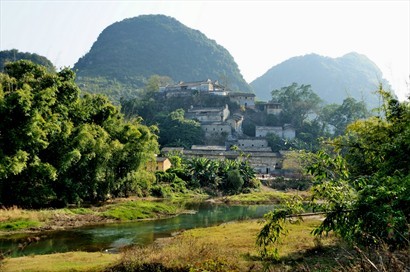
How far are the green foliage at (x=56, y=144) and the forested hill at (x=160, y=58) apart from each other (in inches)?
4544

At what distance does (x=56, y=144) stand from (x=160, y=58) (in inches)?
6031

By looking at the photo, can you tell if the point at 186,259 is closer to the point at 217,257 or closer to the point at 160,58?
the point at 217,257

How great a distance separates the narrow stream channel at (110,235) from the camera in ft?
61.0

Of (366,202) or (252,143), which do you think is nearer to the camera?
(366,202)

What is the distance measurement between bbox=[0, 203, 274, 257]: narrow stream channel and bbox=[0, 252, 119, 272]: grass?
0.86 meters

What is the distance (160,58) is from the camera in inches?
6954

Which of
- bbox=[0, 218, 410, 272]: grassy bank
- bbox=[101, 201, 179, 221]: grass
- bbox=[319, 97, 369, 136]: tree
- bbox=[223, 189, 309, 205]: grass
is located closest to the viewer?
bbox=[0, 218, 410, 272]: grassy bank

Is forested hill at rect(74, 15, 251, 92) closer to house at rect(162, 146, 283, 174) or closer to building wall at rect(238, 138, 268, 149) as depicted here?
building wall at rect(238, 138, 268, 149)

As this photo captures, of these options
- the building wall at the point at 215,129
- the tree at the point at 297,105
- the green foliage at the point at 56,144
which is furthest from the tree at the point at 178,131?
the green foliage at the point at 56,144

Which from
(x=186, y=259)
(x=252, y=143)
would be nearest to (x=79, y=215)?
(x=186, y=259)

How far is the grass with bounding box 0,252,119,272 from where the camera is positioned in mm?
13219

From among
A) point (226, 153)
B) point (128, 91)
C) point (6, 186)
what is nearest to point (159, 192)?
point (6, 186)

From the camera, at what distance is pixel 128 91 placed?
131 meters

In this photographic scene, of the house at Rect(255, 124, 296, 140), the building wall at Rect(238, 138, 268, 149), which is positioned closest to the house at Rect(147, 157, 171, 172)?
the building wall at Rect(238, 138, 268, 149)
